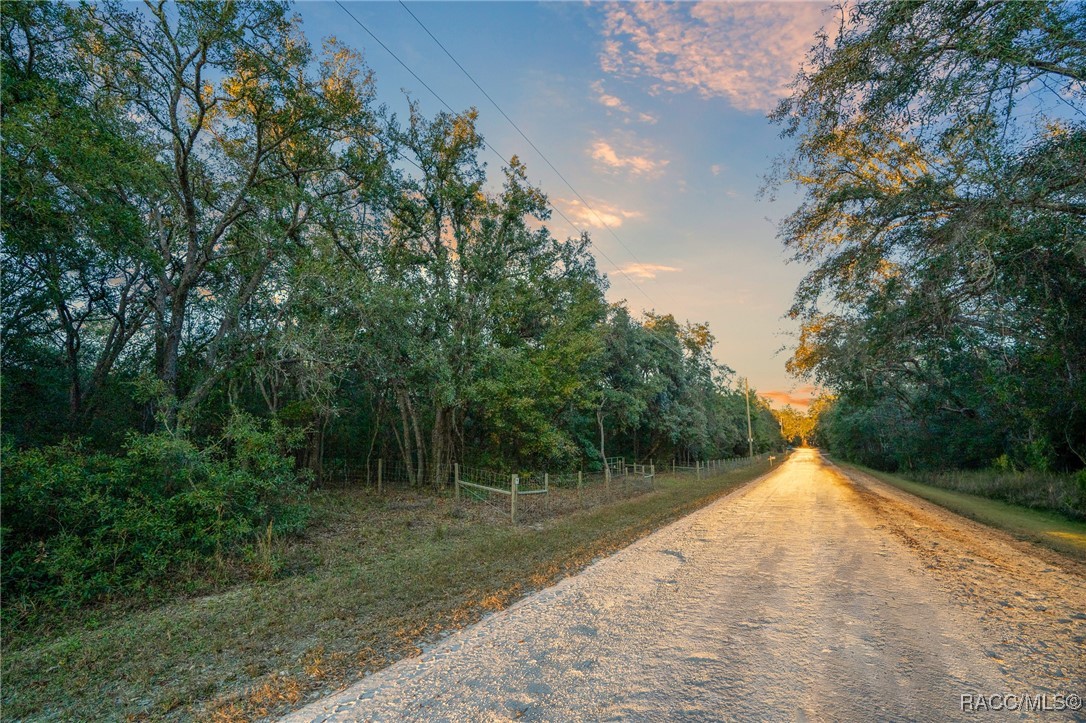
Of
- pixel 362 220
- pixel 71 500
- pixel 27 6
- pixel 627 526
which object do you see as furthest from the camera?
pixel 362 220

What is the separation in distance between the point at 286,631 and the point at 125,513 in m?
3.48

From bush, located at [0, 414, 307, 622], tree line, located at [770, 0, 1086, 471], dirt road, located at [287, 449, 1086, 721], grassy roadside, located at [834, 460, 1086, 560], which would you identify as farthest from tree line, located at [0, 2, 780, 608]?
grassy roadside, located at [834, 460, 1086, 560]

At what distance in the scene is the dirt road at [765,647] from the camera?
9.13ft

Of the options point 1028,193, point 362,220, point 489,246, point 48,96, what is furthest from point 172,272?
point 1028,193

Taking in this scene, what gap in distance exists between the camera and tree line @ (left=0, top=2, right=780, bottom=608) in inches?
234

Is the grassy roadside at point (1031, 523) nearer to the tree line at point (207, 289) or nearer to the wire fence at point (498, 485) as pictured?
the wire fence at point (498, 485)

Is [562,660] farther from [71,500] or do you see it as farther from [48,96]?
[48,96]

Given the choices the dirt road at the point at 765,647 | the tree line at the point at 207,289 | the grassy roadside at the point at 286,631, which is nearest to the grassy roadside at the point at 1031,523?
the dirt road at the point at 765,647

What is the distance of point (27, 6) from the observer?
6.74m

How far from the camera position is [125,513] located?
5.87 m

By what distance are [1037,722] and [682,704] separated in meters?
1.98

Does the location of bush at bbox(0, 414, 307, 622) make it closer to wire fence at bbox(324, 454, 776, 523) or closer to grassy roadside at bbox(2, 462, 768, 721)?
grassy roadside at bbox(2, 462, 768, 721)

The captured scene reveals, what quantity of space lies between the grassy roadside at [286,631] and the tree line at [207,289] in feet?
4.41

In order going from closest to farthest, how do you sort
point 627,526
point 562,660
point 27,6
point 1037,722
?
point 1037,722
point 562,660
point 27,6
point 627,526
